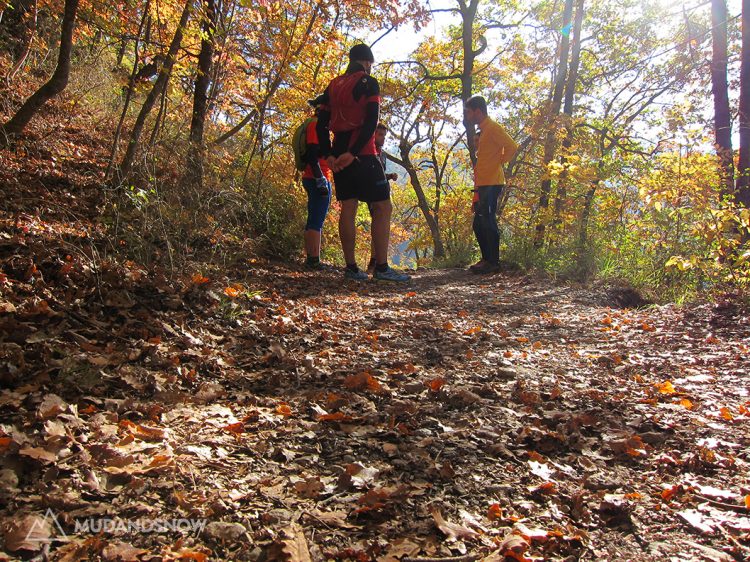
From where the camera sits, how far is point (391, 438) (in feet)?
5.46

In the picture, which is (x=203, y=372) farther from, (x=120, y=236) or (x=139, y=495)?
(x=120, y=236)

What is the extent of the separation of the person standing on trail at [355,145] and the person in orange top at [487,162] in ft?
6.04

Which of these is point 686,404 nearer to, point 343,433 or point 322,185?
point 343,433

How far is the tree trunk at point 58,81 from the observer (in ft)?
12.3

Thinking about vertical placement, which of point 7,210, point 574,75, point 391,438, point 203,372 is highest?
point 574,75

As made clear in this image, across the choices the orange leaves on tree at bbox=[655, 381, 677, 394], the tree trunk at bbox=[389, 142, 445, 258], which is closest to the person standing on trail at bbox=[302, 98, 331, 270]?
the orange leaves on tree at bbox=[655, 381, 677, 394]

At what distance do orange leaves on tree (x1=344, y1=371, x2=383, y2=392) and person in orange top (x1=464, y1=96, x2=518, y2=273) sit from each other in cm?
432

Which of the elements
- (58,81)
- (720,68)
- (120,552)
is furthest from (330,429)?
(720,68)

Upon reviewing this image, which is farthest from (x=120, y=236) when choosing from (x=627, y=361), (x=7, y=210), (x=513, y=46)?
(x=513, y=46)

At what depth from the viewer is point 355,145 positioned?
441cm

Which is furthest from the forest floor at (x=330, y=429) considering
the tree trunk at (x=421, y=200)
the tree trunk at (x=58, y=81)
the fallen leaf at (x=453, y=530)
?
the tree trunk at (x=421, y=200)

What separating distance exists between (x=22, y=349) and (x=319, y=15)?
598 centimetres

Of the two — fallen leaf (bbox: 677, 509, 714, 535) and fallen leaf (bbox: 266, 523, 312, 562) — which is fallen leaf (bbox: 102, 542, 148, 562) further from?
fallen leaf (bbox: 677, 509, 714, 535)

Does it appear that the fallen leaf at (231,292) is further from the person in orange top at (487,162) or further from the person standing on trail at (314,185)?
the person in orange top at (487,162)
